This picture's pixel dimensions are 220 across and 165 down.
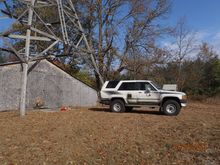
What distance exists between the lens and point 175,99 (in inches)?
646

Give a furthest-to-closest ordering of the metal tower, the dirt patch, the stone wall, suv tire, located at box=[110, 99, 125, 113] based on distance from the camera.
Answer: the stone wall
suv tire, located at box=[110, 99, 125, 113]
the metal tower
the dirt patch

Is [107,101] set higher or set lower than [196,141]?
higher

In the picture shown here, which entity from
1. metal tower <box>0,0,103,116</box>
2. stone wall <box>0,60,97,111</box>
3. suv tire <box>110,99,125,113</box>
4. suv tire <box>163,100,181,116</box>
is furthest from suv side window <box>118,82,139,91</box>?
stone wall <box>0,60,97,111</box>

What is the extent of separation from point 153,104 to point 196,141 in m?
8.26

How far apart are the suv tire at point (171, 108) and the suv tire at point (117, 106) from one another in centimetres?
273

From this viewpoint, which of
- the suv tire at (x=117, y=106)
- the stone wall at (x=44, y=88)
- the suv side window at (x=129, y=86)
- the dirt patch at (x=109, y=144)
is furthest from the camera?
the stone wall at (x=44, y=88)

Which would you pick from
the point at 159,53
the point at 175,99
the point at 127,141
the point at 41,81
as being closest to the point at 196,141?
the point at 127,141

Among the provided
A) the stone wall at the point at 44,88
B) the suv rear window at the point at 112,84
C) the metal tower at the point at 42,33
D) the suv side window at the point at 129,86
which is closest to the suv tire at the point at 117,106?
the suv side window at the point at 129,86

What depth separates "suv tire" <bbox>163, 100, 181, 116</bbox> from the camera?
637 inches

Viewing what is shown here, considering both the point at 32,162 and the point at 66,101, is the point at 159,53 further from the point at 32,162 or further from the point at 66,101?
the point at 32,162

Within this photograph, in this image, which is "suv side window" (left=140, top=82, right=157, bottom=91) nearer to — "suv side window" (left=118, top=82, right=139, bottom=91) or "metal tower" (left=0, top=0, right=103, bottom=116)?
"suv side window" (left=118, top=82, right=139, bottom=91)

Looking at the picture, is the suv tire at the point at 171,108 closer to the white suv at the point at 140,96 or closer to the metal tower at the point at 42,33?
the white suv at the point at 140,96

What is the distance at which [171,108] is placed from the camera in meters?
16.3

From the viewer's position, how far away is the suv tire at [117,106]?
17.7 meters
